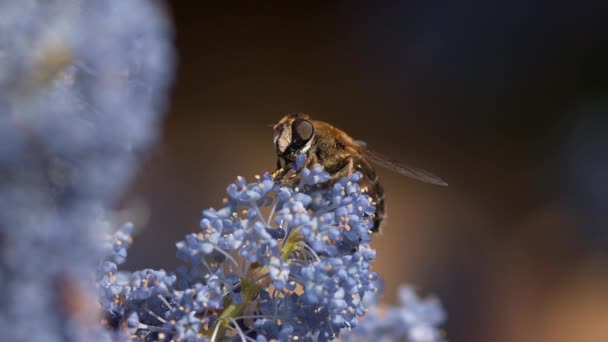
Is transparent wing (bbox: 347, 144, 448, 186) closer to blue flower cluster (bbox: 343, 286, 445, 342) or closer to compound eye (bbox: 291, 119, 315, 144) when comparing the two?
compound eye (bbox: 291, 119, 315, 144)

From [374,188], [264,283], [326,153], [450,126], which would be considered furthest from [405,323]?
[450,126]

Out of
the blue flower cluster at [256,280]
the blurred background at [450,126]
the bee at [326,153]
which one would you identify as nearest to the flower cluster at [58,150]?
the blue flower cluster at [256,280]

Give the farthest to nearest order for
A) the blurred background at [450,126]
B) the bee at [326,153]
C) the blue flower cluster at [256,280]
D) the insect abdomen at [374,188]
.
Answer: the blurred background at [450,126]
the insect abdomen at [374,188]
the bee at [326,153]
the blue flower cluster at [256,280]

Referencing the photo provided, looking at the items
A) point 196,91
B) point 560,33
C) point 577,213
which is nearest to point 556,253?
point 577,213

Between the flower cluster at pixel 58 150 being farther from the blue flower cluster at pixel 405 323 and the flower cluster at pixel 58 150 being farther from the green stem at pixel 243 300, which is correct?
the blue flower cluster at pixel 405 323

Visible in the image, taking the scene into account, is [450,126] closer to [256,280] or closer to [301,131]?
[301,131]

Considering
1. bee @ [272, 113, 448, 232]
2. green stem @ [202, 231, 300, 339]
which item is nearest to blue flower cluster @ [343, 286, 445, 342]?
green stem @ [202, 231, 300, 339]
